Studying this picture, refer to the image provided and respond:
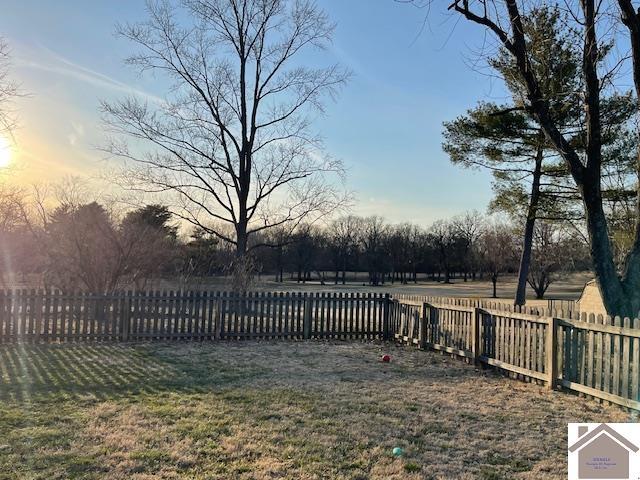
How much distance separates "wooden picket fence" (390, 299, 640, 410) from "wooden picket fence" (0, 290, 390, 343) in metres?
2.71

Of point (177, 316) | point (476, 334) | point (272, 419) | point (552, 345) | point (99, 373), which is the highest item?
point (552, 345)

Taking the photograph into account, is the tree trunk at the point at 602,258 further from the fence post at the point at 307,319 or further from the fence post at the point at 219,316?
the fence post at the point at 219,316

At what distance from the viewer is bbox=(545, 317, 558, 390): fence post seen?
22.9 feet

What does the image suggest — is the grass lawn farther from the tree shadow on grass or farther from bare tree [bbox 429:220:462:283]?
bare tree [bbox 429:220:462:283]

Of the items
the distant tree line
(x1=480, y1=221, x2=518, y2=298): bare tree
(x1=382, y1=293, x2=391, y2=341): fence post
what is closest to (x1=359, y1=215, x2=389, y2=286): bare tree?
the distant tree line

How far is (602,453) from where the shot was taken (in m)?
4.24

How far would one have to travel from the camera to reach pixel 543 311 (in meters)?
7.88

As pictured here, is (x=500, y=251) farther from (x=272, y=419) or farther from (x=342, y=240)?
(x=272, y=419)

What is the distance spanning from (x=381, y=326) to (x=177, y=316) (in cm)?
516

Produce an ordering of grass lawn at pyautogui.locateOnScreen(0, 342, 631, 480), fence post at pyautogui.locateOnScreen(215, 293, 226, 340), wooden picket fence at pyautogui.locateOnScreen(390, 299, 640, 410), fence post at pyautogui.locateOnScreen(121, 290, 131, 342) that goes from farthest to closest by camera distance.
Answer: fence post at pyautogui.locateOnScreen(215, 293, 226, 340) → fence post at pyautogui.locateOnScreen(121, 290, 131, 342) → wooden picket fence at pyautogui.locateOnScreen(390, 299, 640, 410) → grass lawn at pyautogui.locateOnScreen(0, 342, 631, 480)

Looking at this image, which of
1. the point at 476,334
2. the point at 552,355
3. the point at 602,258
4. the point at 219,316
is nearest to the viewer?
the point at 552,355

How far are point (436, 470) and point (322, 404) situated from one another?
2.16 meters

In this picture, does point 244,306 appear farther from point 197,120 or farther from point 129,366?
point 197,120

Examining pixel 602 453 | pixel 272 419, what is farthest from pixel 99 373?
pixel 602 453
